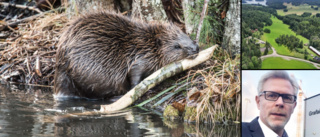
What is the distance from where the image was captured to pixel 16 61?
178 inches

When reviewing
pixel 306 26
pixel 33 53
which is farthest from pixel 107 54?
pixel 306 26

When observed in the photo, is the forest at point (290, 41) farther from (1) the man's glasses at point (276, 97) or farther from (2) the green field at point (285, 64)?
(1) the man's glasses at point (276, 97)

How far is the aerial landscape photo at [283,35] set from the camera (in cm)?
207

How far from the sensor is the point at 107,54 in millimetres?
3541

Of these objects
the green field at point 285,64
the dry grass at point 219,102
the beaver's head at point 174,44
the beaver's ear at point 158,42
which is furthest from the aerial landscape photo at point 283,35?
the beaver's ear at point 158,42

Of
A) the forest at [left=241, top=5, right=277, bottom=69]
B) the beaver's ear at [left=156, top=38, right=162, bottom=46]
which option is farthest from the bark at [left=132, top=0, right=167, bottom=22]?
the forest at [left=241, top=5, right=277, bottom=69]

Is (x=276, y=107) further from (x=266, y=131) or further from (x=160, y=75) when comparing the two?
(x=160, y=75)

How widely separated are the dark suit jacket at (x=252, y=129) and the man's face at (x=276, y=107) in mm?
48

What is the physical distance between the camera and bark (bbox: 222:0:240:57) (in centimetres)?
341

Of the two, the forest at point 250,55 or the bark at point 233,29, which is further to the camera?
the bark at point 233,29

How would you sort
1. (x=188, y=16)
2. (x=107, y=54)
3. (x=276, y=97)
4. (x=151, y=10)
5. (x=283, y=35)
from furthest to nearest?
1. (x=151, y=10)
2. (x=188, y=16)
3. (x=107, y=54)
4. (x=283, y=35)
5. (x=276, y=97)

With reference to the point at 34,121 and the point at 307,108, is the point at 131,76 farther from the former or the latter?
the point at 307,108

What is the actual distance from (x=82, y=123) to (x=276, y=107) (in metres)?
1.34

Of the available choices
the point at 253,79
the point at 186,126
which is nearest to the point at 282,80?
the point at 253,79
